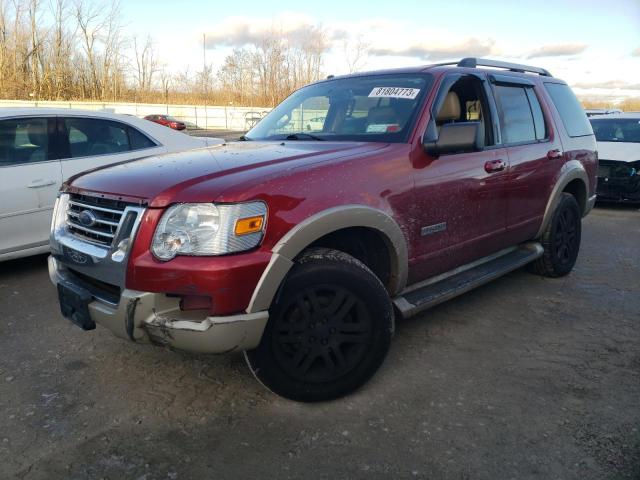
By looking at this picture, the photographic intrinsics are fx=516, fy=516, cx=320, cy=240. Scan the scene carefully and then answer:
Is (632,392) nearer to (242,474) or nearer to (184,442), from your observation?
(242,474)

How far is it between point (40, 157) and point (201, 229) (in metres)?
3.34

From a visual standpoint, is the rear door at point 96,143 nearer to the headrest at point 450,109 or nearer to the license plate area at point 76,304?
the license plate area at point 76,304

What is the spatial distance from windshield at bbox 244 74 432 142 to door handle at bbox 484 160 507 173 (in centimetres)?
71

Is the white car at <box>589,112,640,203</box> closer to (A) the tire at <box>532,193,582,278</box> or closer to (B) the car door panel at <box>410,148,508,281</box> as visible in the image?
(A) the tire at <box>532,193,582,278</box>

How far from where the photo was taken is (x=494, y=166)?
3680 millimetres

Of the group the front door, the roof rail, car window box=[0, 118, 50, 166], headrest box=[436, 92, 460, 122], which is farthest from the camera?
car window box=[0, 118, 50, 166]

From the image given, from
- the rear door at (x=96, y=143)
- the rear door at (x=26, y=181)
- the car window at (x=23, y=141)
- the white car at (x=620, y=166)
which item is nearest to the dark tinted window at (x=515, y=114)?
the rear door at (x=96, y=143)

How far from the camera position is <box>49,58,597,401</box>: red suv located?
2311 mm

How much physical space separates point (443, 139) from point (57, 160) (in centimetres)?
369

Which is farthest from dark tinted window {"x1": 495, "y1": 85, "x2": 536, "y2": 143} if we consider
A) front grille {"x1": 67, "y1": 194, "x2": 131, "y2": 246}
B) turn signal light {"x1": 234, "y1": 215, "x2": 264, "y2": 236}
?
front grille {"x1": 67, "y1": 194, "x2": 131, "y2": 246}

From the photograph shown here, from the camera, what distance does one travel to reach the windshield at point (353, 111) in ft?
10.8

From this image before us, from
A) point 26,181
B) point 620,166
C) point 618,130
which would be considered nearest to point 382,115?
point 26,181

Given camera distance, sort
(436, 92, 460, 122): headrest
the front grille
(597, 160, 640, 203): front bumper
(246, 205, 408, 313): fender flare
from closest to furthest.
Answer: (246, 205, 408, 313): fender flare < the front grille < (436, 92, 460, 122): headrest < (597, 160, 640, 203): front bumper

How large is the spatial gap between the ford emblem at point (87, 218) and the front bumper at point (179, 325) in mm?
494
